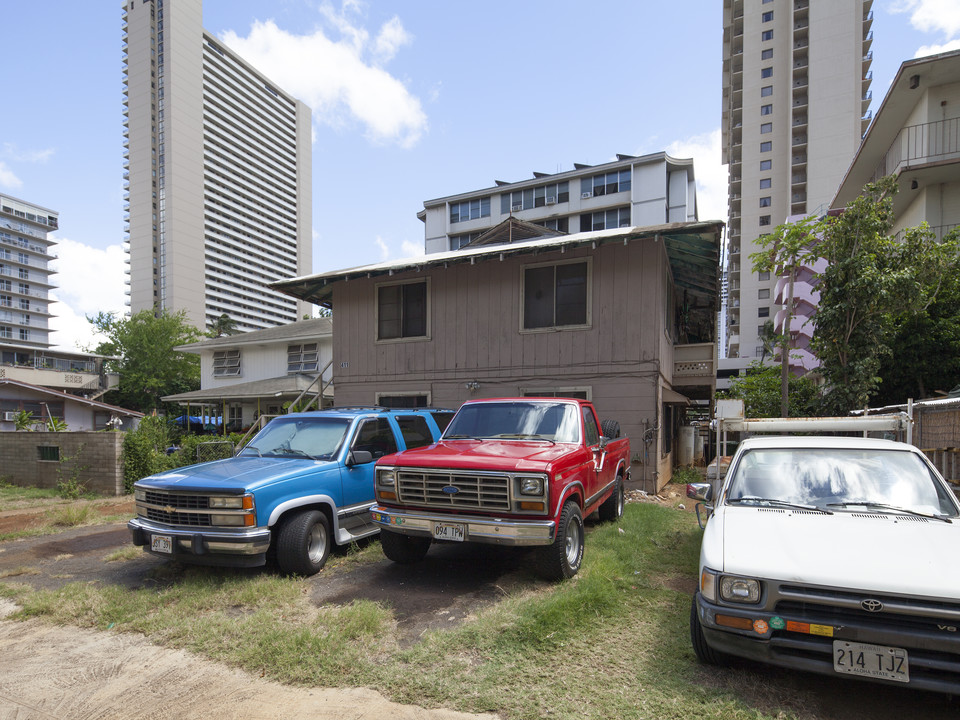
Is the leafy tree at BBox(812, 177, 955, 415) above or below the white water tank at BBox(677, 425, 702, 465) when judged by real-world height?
above

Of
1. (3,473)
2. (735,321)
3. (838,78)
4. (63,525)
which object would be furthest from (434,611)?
(735,321)

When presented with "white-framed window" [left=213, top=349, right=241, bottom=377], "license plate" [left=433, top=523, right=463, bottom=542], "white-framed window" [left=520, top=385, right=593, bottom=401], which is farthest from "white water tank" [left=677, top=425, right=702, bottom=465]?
"white-framed window" [left=213, top=349, right=241, bottom=377]

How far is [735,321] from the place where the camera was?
6662 cm

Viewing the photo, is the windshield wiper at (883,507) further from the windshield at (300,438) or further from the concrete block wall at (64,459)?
the concrete block wall at (64,459)

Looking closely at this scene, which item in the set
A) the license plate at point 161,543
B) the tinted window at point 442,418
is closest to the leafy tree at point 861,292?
the tinted window at point 442,418

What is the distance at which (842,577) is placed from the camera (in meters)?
3.11

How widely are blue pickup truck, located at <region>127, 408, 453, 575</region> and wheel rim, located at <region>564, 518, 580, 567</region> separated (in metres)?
2.60

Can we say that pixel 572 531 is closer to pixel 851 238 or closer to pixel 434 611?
pixel 434 611

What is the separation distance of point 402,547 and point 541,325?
22.9 ft

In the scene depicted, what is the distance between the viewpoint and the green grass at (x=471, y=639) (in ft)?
11.0

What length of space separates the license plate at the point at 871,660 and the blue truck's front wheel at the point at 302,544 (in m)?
4.72

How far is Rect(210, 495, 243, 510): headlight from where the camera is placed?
532cm

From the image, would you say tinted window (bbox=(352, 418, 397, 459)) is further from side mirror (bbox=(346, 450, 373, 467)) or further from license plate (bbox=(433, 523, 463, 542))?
license plate (bbox=(433, 523, 463, 542))

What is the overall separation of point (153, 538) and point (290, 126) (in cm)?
13643
